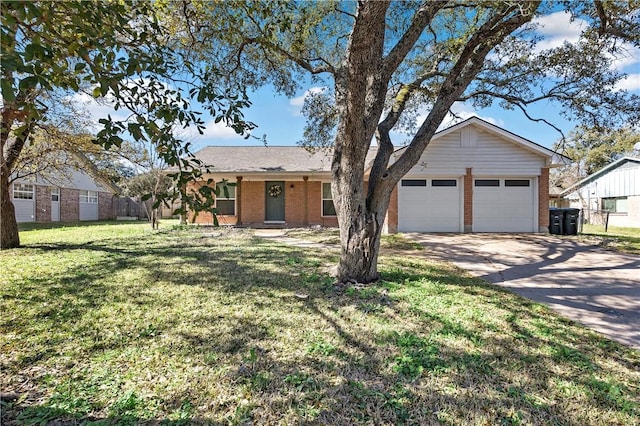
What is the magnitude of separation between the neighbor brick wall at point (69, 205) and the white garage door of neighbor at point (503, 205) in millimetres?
26781

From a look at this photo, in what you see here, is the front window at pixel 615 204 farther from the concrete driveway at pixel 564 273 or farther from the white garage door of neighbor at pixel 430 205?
the white garage door of neighbor at pixel 430 205

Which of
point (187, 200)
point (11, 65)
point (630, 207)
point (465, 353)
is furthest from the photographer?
point (630, 207)

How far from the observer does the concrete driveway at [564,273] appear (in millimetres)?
4531

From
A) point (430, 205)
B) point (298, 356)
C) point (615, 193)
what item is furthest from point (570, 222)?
point (615, 193)

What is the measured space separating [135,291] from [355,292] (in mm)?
3533

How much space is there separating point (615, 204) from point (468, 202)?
1906 centimetres

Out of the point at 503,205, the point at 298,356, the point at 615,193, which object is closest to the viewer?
the point at 298,356

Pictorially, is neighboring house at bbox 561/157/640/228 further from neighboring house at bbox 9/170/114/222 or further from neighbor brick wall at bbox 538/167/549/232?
neighboring house at bbox 9/170/114/222

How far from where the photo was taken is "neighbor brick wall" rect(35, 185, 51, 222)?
21.2 metres

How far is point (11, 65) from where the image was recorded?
1.51 metres

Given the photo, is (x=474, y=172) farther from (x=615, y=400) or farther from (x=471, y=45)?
(x=615, y=400)

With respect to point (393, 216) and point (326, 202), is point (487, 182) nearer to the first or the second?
point (393, 216)

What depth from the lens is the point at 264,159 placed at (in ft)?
58.4

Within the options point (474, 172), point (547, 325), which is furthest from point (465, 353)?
point (474, 172)
